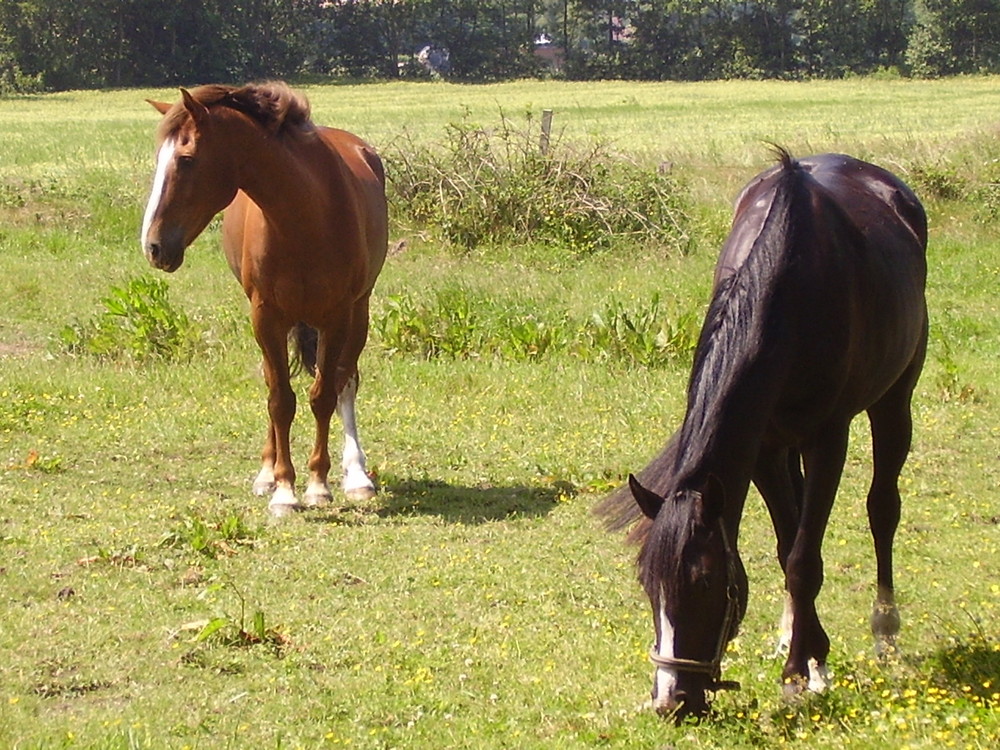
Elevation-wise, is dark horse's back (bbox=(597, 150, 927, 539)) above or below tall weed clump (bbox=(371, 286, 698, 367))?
above

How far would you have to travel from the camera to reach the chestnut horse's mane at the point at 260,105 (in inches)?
262

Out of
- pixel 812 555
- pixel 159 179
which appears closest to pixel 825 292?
pixel 812 555

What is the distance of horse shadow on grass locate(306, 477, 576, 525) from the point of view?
23.6 feet

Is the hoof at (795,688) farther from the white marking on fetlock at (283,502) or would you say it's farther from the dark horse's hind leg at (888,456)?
the white marking on fetlock at (283,502)

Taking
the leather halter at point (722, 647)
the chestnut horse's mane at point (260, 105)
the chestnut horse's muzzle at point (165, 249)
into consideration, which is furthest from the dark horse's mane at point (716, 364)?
the chestnut horse's mane at point (260, 105)

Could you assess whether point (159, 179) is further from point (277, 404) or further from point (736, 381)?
point (736, 381)

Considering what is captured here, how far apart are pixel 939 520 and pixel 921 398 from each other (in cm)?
294

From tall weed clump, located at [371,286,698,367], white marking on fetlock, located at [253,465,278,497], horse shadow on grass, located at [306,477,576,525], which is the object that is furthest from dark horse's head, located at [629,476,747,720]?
tall weed clump, located at [371,286,698,367]

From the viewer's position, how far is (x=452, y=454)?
8.51 m

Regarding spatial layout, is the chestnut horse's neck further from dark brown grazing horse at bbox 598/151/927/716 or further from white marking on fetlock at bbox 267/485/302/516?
dark brown grazing horse at bbox 598/151/927/716

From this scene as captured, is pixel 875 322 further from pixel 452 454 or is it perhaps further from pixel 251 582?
pixel 452 454

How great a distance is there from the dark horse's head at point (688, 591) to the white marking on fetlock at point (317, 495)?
13.1ft

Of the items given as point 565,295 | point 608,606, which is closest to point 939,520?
point 608,606

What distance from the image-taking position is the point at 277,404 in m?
7.59
